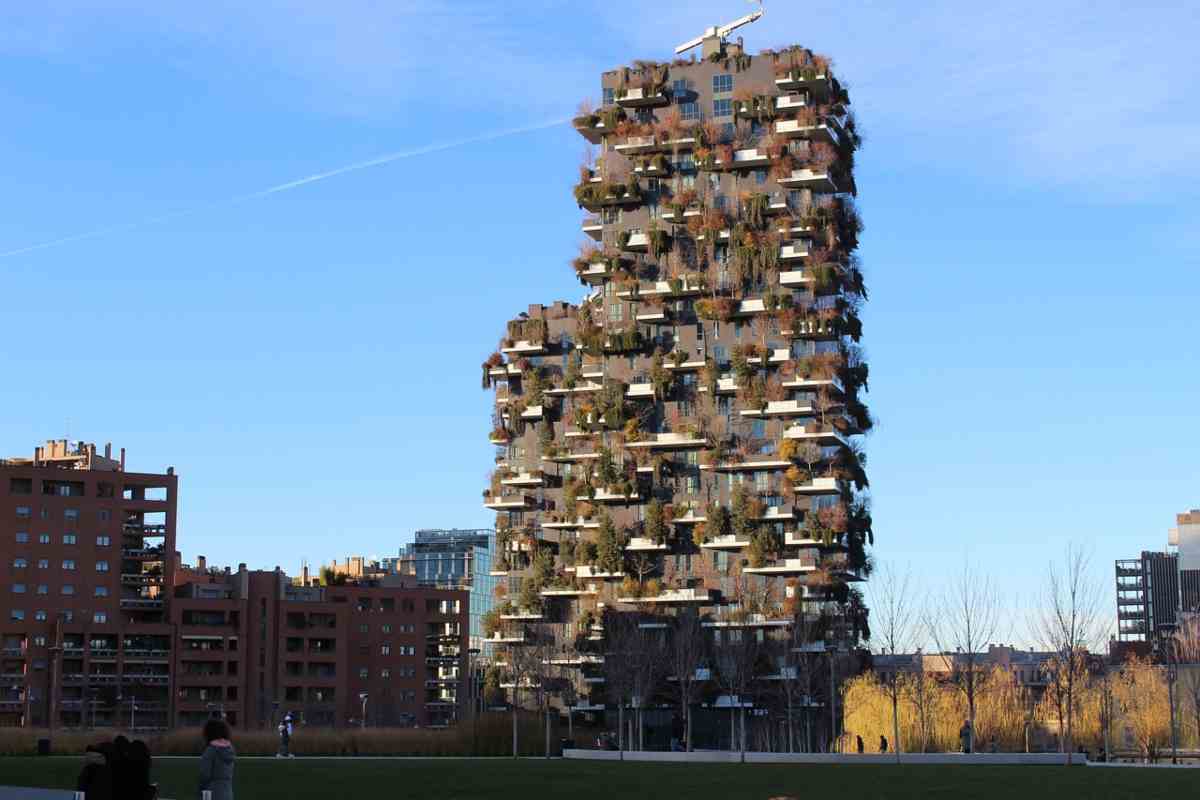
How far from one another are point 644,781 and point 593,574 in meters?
73.7

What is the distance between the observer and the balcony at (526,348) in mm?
135500

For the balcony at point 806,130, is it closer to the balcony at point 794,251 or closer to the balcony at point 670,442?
the balcony at point 794,251

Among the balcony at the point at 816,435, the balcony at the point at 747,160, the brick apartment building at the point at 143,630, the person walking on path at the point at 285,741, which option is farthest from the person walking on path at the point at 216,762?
the brick apartment building at the point at 143,630

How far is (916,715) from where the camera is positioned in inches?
3703

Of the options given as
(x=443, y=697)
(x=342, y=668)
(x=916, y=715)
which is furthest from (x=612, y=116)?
(x=443, y=697)

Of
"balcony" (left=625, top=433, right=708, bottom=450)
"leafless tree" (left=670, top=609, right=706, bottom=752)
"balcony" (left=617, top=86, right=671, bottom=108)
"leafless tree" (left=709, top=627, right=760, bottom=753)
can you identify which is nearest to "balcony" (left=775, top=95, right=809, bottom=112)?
"balcony" (left=617, top=86, right=671, bottom=108)

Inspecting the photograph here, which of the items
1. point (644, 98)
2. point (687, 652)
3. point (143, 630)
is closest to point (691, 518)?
point (687, 652)

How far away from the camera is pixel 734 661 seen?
11362 cm

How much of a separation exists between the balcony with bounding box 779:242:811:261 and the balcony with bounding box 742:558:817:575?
864 inches

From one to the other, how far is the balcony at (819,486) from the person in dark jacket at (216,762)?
97953 millimetres

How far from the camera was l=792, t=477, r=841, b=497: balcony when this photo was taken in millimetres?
118562

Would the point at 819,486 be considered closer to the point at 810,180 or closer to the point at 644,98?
the point at 810,180

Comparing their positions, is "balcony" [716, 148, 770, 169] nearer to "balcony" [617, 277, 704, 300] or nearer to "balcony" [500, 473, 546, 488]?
"balcony" [617, 277, 704, 300]

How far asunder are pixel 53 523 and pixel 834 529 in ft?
269
